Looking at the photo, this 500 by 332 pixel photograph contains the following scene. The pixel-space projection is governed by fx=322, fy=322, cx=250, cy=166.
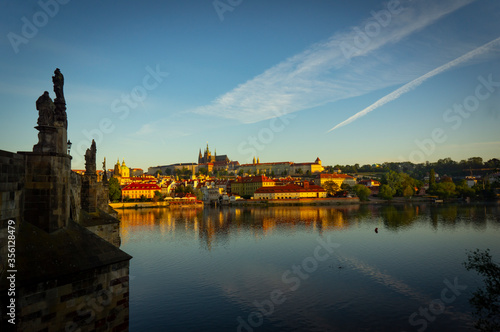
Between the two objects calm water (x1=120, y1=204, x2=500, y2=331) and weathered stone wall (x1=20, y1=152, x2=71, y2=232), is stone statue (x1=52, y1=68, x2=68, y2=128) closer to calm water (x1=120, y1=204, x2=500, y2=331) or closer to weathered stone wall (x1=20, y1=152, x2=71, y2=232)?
weathered stone wall (x1=20, y1=152, x2=71, y2=232)

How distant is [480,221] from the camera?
57125mm

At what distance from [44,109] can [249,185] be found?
13237cm

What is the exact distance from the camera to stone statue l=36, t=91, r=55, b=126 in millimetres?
8602

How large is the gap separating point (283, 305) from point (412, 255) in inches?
767

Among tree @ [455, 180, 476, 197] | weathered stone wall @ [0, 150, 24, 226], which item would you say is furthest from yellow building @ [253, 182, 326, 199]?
weathered stone wall @ [0, 150, 24, 226]

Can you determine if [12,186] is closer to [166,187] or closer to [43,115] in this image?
[43,115]

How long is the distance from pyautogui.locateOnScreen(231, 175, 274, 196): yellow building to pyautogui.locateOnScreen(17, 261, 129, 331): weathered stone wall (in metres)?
126

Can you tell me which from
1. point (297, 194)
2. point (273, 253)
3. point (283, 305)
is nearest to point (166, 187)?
point (297, 194)

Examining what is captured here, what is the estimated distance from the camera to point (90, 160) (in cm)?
2117

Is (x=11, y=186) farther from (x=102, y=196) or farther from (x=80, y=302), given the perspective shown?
(x=102, y=196)

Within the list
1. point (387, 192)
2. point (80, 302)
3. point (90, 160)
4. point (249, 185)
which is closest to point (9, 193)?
point (80, 302)

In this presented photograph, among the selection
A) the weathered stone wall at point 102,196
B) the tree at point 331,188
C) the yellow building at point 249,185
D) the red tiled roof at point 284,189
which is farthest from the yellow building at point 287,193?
the weathered stone wall at point 102,196

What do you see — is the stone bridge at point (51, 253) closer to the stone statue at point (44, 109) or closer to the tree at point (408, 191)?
the stone statue at point (44, 109)

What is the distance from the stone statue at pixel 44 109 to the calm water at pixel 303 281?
12.5m
